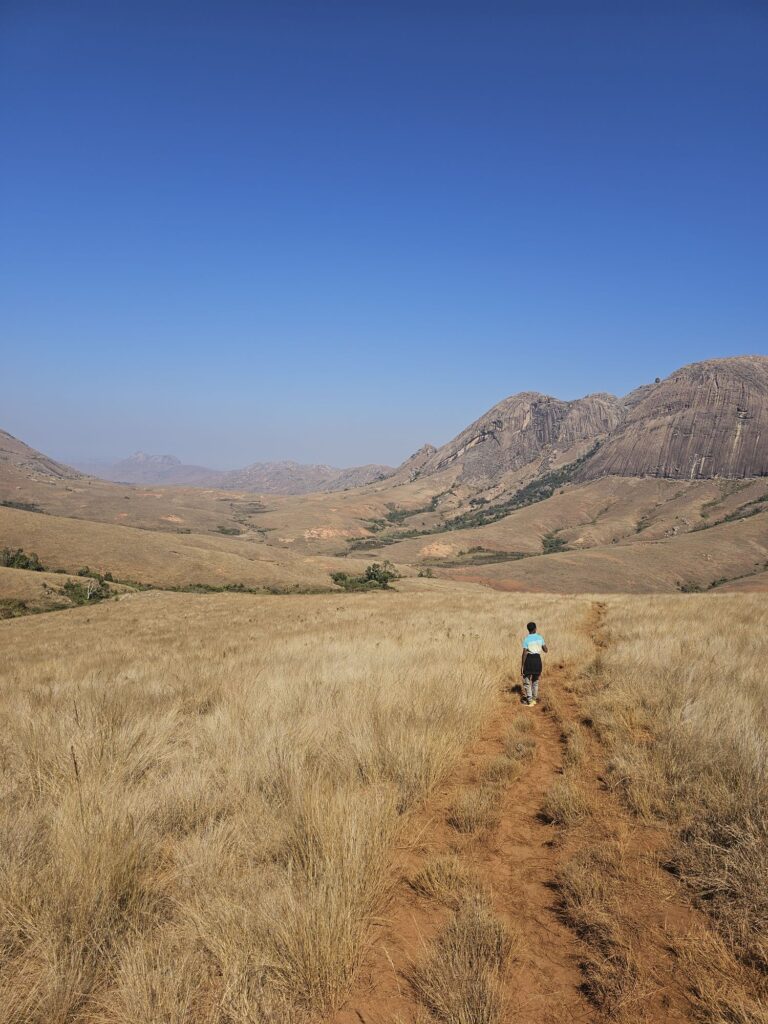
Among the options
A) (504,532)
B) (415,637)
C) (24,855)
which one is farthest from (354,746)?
(504,532)

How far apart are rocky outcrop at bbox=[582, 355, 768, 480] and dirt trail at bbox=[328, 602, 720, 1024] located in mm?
186728

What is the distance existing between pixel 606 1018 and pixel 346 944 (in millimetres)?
1318

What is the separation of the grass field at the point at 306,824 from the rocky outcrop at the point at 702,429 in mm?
183912

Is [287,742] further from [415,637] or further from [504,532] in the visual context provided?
[504,532]

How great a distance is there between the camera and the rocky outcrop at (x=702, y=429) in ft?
520

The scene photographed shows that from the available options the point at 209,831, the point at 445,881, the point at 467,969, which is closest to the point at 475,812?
the point at 445,881

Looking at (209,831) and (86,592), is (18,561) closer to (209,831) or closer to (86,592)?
(86,592)

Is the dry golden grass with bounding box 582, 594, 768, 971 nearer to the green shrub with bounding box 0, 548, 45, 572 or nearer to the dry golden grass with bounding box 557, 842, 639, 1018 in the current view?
the dry golden grass with bounding box 557, 842, 639, 1018

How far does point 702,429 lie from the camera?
167250 mm

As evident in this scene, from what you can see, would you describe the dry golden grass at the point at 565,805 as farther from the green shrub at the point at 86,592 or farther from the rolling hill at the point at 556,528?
the rolling hill at the point at 556,528

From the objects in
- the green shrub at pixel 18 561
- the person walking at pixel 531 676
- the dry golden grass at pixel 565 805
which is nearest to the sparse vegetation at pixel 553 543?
the green shrub at pixel 18 561

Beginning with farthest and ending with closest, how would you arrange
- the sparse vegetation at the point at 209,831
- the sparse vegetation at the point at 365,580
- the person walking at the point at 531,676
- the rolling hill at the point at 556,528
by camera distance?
the rolling hill at the point at 556,528 < the sparse vegetation at the point at 365,580 < the person walking at the point at 531,676 < the sparse vegetation at the point at 209,831

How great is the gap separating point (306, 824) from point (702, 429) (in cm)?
19985

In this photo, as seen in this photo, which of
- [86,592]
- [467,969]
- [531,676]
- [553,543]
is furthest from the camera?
[553,543]
